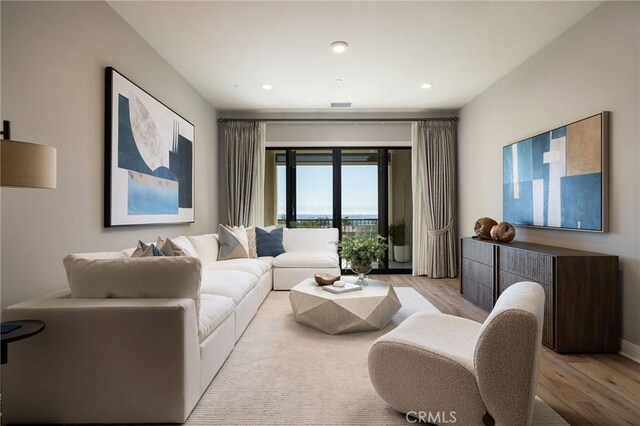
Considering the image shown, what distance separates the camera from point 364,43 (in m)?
3.14

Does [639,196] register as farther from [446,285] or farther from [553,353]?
[446,285]

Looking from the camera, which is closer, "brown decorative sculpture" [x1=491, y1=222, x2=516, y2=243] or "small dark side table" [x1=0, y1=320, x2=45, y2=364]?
"small dark side table" [x1=0, y1=320, x2=45, y2=364]

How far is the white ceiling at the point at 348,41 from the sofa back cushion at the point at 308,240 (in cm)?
205

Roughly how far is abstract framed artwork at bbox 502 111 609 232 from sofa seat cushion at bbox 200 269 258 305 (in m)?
2.90

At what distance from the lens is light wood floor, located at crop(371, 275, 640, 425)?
67.4 inches

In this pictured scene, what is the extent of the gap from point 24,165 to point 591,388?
10.5ft

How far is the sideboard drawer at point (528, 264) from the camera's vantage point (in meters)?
2.58

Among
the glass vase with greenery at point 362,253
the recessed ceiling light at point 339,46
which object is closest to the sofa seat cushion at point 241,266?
the glass vase with greenery at point 362,253

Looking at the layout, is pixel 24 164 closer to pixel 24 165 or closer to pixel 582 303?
pixel 24 165

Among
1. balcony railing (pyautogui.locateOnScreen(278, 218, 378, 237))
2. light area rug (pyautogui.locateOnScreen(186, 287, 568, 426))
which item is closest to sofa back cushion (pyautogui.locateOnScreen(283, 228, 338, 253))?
balcony railing (pyautogui.locateOnScreen(278, 218, 378, 237))

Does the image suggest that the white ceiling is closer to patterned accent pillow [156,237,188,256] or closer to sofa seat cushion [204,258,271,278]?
patterned accent pillow [156,237,188,256]

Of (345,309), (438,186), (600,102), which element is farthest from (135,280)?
(438,186)

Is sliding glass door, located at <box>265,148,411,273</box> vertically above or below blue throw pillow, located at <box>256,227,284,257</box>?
above

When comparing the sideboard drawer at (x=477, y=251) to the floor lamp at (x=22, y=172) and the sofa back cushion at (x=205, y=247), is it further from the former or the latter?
the floor lamp at (x=22, y=172)
